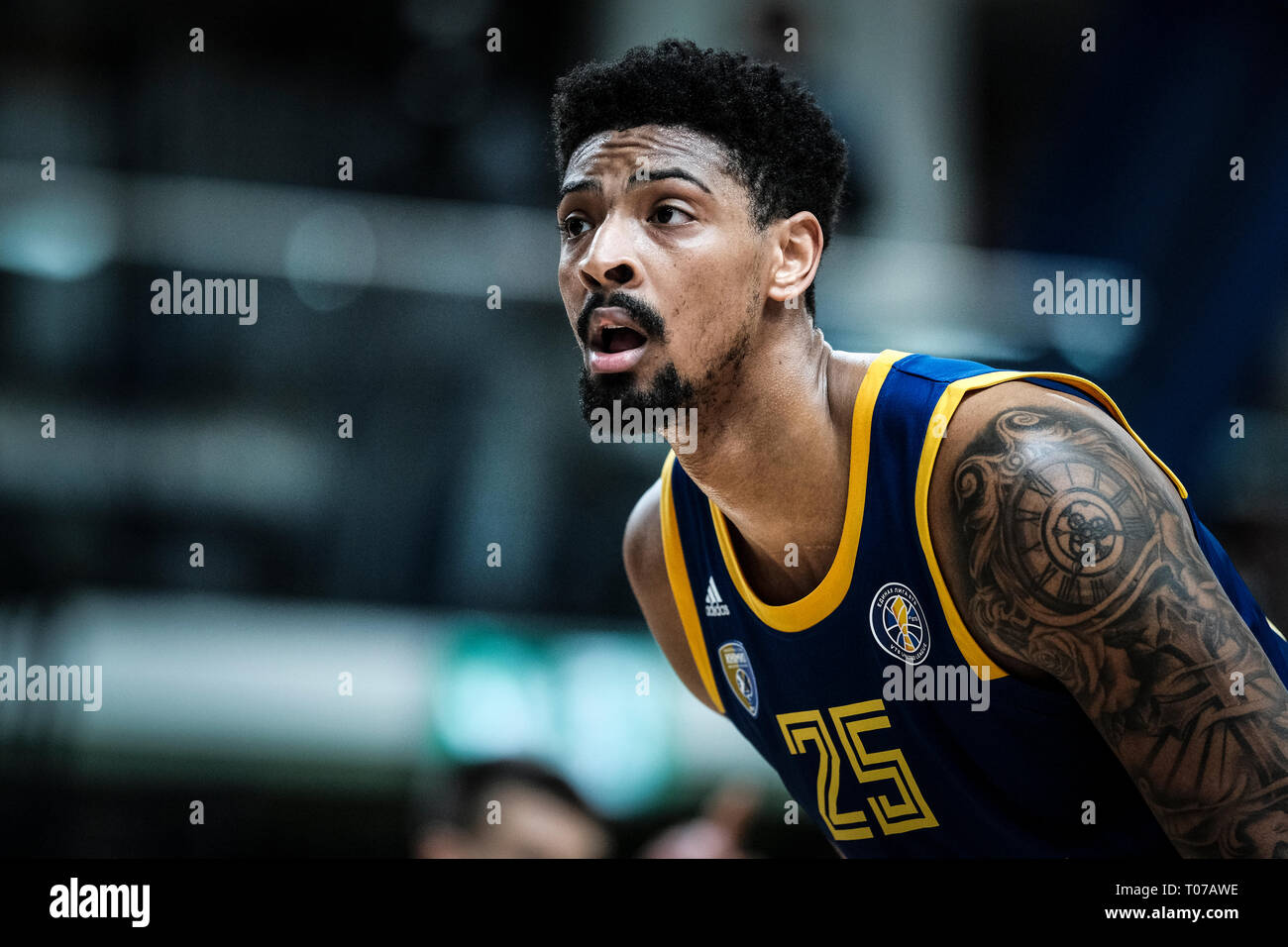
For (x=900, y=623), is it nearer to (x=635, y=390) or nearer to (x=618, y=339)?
(x=635, y=390)

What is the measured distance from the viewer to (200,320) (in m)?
6.94

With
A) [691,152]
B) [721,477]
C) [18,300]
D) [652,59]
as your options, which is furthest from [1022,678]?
[18,300]

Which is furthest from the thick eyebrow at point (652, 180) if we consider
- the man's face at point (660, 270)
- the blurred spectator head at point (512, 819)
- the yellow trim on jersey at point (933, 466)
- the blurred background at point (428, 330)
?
the blurred background at point (428, 330)

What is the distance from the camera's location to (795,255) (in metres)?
2.76

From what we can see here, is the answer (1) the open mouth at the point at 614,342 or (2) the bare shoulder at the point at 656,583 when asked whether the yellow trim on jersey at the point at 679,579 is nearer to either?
(2) the bare shoulder at the point at 656,583

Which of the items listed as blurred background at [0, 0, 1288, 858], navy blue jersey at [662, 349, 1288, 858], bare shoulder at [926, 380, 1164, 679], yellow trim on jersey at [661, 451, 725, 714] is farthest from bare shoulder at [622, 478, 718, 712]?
blurred background at [0, 0, 1288, 858]

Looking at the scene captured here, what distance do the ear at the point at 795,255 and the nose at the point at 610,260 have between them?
13.8 inches

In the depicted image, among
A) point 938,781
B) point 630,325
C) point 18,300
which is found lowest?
point 938,781

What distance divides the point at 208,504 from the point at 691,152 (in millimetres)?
4854

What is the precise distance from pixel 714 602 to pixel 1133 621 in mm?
1122

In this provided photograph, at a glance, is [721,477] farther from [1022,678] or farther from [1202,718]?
[1202,718]

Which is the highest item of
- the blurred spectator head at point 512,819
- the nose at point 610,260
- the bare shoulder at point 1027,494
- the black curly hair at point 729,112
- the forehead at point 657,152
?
the black curly hair at point 729,112

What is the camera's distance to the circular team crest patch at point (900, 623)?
8.09 ft

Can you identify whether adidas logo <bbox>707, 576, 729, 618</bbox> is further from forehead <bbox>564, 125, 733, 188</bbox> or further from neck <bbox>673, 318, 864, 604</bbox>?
forehead <bbox>564, 125, 733, 188</bbox>
